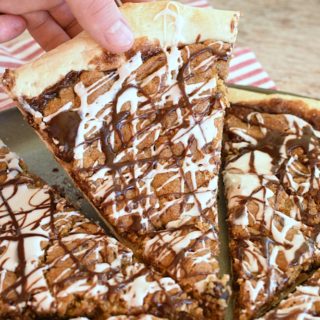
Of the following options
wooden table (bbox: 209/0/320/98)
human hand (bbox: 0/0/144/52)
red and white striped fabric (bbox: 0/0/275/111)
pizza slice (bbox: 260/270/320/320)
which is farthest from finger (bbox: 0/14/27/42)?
pizza slice (bbox: 260/270/320/320)

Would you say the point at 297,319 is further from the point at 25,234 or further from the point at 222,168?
the point at 25,234

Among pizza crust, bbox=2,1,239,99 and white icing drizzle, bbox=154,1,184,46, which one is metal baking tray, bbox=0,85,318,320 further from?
white icing drizzle, bbox=154,1,184,46

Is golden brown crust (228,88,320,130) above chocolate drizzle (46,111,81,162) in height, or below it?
below

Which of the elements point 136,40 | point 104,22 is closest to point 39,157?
point 136,40

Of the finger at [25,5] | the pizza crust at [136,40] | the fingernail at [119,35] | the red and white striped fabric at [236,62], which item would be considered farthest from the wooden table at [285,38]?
the fingernail at [119,35]

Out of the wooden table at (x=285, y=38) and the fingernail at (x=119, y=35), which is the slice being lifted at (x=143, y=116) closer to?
the fingernail at (x=119, y=35)

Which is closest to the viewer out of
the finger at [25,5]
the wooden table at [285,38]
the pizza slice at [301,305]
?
the pizza slice at [301,305]

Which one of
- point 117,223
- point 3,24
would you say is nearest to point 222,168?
point 117,223
